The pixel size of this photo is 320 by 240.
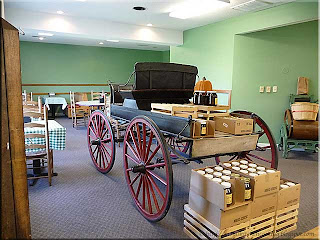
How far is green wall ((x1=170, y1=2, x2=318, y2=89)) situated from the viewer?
4754 millimetres

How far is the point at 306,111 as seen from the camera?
4.89 m

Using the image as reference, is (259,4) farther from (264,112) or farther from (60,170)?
(60,170)

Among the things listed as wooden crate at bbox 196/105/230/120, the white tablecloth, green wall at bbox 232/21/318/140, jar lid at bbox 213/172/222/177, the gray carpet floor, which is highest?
green wall at bbox 232/21/318/140

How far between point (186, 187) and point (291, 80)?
3945 millimetres

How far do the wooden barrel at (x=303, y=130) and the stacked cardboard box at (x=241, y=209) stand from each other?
2.88 m

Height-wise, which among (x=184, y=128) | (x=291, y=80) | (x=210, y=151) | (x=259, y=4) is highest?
(x=259, y=4)

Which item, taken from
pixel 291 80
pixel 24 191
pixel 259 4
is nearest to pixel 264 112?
pixel 291 80

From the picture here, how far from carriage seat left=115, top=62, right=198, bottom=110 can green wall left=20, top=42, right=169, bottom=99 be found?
25.9ft

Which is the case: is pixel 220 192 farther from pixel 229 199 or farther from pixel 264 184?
pixel 264 184

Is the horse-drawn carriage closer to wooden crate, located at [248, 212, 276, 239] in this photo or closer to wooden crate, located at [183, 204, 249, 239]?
wooden crate, located at [183, 204, 249, 239]

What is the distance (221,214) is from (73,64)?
987 cm

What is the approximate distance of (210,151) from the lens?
94.7 inches

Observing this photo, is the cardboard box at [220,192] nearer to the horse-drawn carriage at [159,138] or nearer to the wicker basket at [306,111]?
the horse-drawn carriage at [159,138]

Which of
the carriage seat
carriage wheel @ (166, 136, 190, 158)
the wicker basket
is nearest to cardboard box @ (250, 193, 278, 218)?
carriage wheel @ (166, 136, 190, 158)
